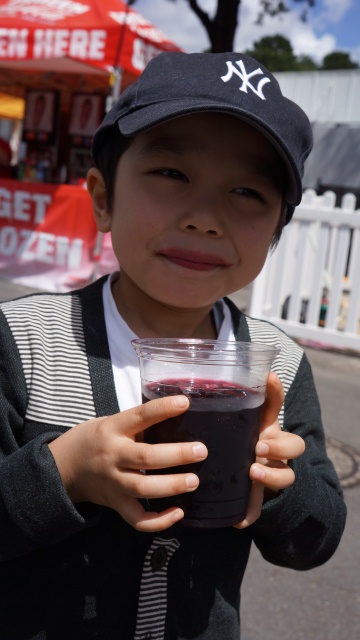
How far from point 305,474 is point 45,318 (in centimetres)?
60

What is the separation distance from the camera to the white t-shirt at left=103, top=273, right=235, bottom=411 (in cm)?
128

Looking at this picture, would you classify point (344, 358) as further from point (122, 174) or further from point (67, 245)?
point (122, 174)

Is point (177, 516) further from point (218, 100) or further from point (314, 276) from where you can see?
point (314, 276)

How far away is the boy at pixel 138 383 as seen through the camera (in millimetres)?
1122

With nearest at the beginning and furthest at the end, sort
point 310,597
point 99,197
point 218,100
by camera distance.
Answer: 1. point 218,100
2. point 99,197
3. point 310,597

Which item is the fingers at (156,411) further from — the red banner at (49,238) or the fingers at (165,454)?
the red banner at (49,238)

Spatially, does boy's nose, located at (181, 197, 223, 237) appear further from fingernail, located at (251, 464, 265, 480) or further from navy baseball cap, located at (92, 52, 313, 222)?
fingernail, located at (251, 464, 265, 480)

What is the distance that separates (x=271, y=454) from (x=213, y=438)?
0.17m

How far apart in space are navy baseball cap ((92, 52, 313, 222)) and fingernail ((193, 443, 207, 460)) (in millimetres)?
597

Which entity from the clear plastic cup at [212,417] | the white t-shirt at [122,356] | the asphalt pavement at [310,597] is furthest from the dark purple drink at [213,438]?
the asphalt pavement at [310,597]

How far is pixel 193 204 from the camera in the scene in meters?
1.23

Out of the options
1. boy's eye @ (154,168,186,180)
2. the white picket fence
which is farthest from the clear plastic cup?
the white picket fence

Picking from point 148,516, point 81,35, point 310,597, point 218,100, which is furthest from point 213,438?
point 81,35

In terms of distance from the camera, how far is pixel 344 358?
659 cm
